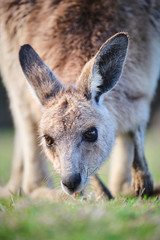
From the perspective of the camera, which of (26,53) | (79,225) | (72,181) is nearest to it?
(79,225)

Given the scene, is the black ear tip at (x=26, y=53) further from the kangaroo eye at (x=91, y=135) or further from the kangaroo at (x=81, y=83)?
the kangaroo eye at (x=91, y=135)

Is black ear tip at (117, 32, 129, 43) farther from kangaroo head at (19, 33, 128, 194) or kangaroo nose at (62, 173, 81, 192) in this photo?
kangaroo nose at (62, 173, 81, 192)

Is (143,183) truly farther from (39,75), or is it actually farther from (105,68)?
(39,75)

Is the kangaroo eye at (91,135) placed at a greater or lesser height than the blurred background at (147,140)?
greater

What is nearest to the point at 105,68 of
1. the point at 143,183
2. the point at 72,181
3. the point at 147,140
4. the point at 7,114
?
the point at 72,181

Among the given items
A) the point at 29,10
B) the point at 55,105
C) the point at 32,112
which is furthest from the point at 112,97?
the point at 29,10

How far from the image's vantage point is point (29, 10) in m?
4.96

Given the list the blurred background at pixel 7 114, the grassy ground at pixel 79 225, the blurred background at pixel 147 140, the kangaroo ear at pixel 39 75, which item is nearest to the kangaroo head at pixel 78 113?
the kangaroo ear at pixel 39 75

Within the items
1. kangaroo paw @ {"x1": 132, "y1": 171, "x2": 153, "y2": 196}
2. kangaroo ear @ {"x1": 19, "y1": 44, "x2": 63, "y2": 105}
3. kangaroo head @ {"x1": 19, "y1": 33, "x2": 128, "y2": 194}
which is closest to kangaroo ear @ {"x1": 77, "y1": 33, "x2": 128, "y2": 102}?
kangaroo head @ {"x1": 19, "y1": 33, "x2": 128, "y2": 194}

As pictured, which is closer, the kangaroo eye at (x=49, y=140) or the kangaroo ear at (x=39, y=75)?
the kangaroo eye at (x=49, y=140)

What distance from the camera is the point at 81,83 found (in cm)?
374

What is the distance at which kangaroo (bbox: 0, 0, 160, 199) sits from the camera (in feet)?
11.6

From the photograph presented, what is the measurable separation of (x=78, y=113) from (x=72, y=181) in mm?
656

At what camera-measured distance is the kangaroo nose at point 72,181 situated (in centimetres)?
318
